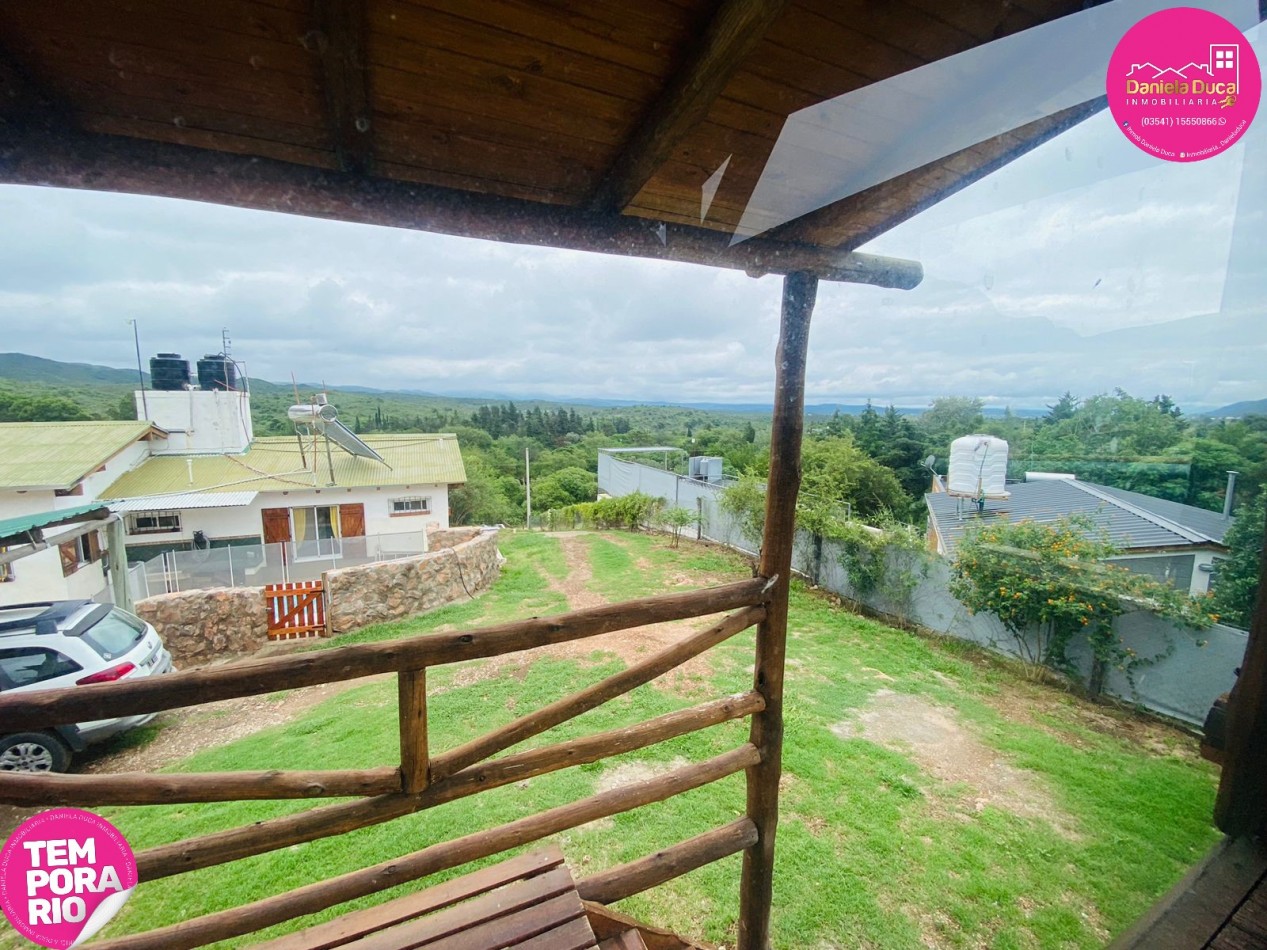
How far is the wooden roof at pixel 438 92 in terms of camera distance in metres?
0.57

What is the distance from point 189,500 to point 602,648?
2.61m

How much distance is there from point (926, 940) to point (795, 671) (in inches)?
72.0

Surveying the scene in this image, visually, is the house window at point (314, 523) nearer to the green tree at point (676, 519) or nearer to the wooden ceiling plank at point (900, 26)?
the wooden ceiling plank at point (900, 26)

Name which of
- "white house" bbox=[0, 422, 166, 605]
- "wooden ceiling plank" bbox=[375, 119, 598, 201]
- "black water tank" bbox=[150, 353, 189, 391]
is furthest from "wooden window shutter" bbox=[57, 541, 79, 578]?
"wooden ceiling plank" bbox=[375, 119, 598, 201]

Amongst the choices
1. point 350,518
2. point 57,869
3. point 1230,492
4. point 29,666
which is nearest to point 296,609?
point 350,518

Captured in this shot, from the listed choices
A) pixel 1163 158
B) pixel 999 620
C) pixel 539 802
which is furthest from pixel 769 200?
pixel 999 620

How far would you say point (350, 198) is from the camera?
32.6 inches

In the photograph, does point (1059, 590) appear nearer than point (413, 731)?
No

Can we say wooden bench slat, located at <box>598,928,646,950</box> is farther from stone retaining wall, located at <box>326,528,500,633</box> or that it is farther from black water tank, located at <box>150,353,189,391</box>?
stone retaining wall, located at <box>326,528,500,633</box>

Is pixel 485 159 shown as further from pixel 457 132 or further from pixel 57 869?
pixel 57 869

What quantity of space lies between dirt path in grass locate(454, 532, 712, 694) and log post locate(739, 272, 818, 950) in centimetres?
122

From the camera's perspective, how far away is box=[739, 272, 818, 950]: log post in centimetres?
126

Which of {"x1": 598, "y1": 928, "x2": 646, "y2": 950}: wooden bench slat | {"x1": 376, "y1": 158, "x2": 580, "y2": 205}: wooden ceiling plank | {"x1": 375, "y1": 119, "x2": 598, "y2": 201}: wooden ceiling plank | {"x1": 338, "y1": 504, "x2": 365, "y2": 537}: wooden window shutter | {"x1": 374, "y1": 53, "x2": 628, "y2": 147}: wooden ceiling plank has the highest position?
{"x1": 374, "y1": 53, "x2": 628, "y2": 147}: wooden ceiling plank

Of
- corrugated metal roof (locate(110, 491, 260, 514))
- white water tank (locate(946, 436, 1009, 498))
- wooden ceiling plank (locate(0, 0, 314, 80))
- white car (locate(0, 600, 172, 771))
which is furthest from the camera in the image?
white water tank (locate(946, 436, 1009, 498))
